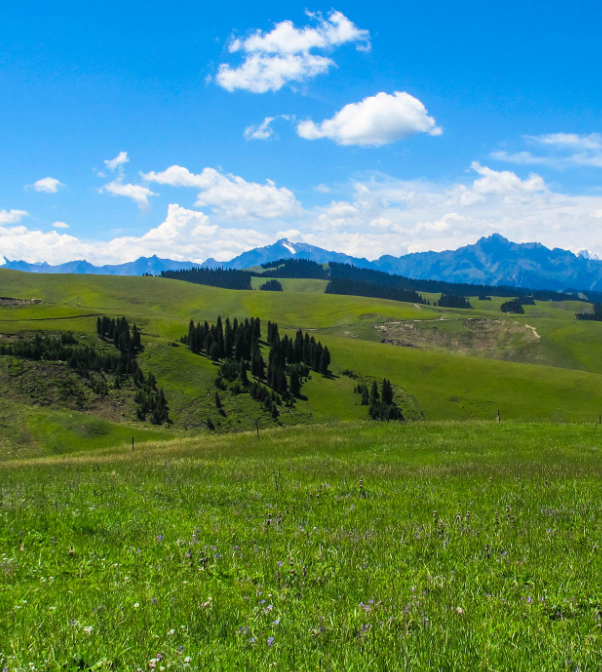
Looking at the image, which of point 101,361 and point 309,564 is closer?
point 309,564

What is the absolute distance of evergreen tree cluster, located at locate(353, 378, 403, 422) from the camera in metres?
87.7

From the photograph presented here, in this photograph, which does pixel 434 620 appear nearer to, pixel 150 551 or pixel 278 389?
pixel 150 551

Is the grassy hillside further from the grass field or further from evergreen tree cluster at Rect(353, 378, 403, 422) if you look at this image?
the grass field

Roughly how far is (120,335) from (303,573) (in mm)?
98493

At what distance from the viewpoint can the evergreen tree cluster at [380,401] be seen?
87688 millimetres

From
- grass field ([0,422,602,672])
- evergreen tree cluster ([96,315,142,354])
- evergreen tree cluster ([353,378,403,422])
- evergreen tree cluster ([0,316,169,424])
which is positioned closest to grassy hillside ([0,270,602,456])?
evergreen tree cluster ([353,378,403,422])

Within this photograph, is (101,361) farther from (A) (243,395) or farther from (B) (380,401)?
(B) (380,401)

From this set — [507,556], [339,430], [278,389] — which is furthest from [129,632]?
[278,389]

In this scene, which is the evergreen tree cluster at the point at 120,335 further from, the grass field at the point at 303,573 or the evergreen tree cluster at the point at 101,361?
the grass field at the point at 303,573

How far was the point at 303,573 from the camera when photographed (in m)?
6.95

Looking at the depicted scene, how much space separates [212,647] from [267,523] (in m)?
4.44

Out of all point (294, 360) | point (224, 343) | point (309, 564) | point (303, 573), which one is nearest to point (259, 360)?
point (224, 343)

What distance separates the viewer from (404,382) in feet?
357

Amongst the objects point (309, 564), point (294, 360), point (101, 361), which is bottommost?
point (294, 360)
